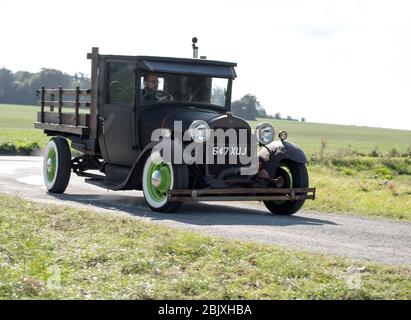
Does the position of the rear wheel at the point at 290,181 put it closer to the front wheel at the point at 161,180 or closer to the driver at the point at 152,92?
the front wheel at the point at 161,180

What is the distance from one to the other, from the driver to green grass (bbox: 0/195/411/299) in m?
4.11

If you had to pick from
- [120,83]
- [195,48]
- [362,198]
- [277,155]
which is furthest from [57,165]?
[362,198]

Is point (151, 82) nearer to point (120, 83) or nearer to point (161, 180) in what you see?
point (120, 83)

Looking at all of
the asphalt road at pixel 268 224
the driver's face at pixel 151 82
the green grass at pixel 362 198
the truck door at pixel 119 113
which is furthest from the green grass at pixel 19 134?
the driver's face at pixel 151 82

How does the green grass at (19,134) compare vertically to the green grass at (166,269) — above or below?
below

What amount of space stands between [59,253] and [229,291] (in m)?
1.97

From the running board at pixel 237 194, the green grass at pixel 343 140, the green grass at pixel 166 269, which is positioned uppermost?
the running board at pixel 237 194

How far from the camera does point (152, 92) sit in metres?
12.6

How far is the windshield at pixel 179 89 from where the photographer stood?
12.5m

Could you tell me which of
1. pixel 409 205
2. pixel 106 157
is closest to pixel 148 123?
pixel 106 157

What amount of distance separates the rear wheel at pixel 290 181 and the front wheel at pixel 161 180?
179 centimetres

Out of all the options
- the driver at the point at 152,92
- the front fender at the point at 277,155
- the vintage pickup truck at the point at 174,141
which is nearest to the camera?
the vintage pickup truck at the point at 174,141

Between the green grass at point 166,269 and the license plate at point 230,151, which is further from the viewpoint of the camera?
the license plate at point 230,151

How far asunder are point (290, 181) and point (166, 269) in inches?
227
